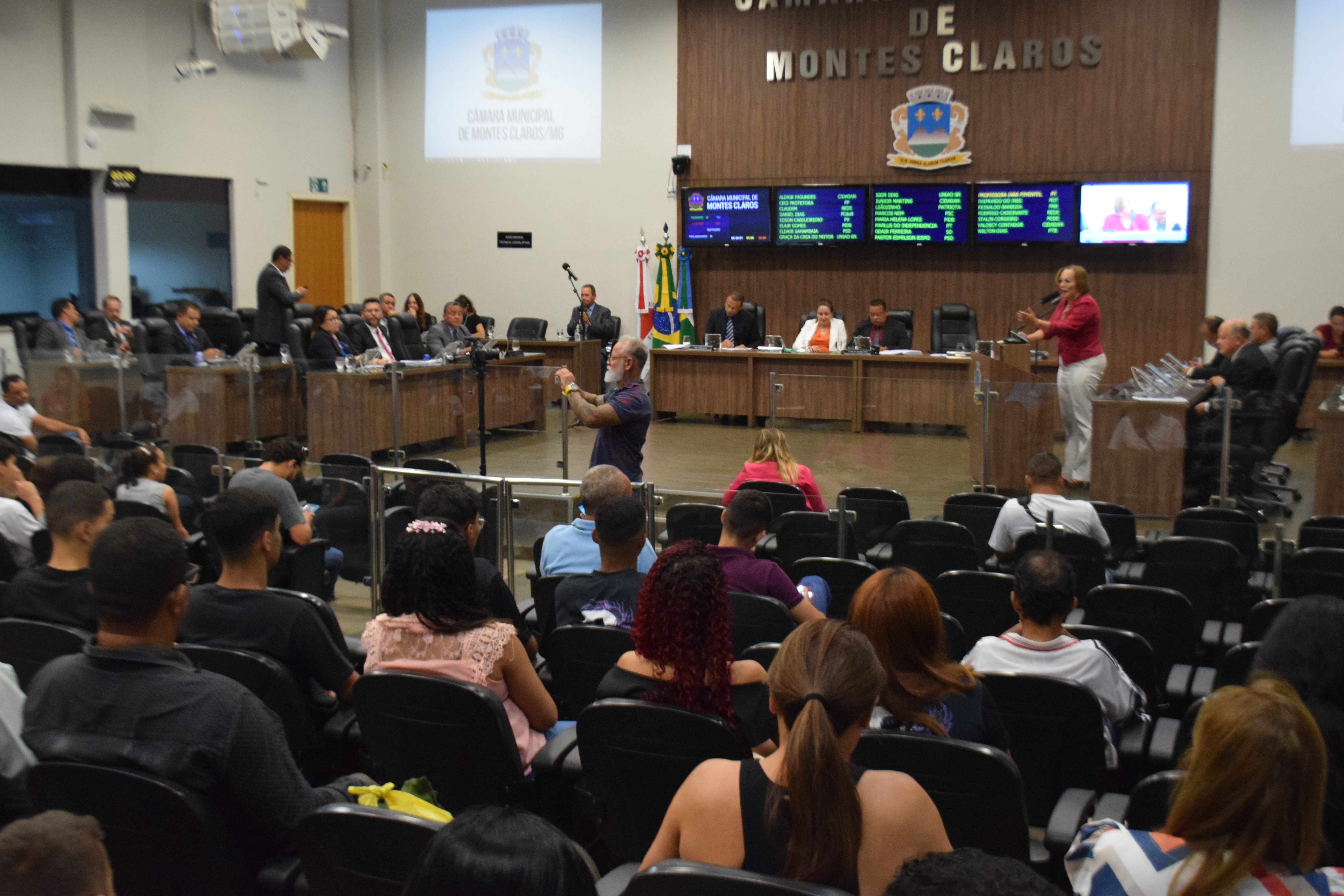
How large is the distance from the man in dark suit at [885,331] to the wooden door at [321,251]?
7.01m

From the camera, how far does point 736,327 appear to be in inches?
496

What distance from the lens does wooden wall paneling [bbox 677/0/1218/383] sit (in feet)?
38.6

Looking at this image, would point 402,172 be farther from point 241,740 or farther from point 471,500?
point 241,740

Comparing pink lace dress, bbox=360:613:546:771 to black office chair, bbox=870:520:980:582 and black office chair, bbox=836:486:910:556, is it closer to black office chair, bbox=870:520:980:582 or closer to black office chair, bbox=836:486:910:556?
black office chair, bbox=870:520:980:582

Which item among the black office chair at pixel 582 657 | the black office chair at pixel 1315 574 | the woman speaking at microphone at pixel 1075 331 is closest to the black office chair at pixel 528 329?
the woman speaking at microphone at pixel 1075 331

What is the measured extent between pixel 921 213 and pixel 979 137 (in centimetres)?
99

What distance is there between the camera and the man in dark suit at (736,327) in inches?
492

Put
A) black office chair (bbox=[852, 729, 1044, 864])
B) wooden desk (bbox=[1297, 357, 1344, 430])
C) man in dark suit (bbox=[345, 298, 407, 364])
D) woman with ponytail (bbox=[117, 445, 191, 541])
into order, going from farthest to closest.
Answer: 1. man in dark suit (bbox=[345, 298, 407, 364])
2. wooden desk (bbox=[1297, 357, 1344, 430])
3. woman with ponytail (bbox=[117, 445, 191, 541])
4. black office chair (bbox=[852, 729, 1044, 864])

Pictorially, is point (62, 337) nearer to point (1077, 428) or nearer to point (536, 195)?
point (536, 195)

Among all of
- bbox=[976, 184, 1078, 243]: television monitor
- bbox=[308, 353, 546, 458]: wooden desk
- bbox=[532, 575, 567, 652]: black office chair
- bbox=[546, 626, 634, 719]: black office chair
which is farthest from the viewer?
bbox=[976, 184, 1078, 243]: television monitor

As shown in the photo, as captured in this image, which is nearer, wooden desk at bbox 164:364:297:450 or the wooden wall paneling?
wooden desk at bbox 164:364:297:450

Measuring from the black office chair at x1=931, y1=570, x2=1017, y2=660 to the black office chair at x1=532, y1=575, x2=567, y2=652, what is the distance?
1.39 metres

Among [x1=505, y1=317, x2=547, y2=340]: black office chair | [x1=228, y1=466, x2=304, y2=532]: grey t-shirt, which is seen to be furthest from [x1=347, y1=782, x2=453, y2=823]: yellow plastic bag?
[x1=505, y1=317, x2=547, y2=340]: black office chair

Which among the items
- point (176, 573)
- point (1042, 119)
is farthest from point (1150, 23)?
point (176, 573)
